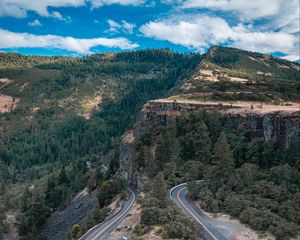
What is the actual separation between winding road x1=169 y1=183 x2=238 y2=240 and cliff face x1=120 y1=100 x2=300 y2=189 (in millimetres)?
17301

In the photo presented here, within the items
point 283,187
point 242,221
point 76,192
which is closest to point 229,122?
point 283,187

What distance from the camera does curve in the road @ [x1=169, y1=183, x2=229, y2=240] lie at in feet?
119

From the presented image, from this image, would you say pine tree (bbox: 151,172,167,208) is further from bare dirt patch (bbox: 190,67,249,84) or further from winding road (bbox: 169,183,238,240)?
bare dirt patch (bbox: 190,67,249,84)

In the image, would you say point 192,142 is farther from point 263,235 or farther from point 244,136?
point 263,235

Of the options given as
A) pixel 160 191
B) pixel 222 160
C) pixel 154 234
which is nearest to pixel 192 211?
pixel 160 191

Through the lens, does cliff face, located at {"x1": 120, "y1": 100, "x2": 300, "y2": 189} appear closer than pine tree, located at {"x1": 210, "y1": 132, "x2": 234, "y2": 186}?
No

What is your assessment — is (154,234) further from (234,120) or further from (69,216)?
(69,216)

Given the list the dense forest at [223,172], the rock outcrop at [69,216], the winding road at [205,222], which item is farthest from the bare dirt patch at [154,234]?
the rock outcrop at [69,216]

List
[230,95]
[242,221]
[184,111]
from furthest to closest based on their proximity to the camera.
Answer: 1. [230,95]
2. [184,111]
3. [242,221]

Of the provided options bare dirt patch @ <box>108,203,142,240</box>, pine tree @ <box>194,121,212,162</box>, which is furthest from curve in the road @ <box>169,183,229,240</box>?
pine tree @ <box>194,121,212,162</box>

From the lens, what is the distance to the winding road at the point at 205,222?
36.0 m

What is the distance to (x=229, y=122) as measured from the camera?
6831 centimetres

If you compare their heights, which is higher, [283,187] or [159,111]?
[159,111]

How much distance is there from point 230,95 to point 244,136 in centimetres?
2742
